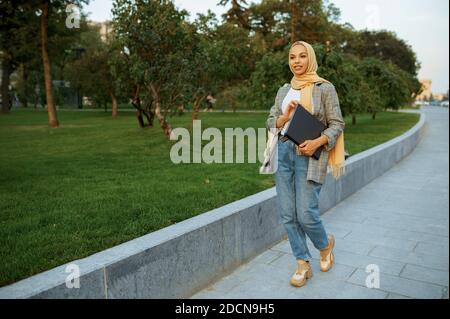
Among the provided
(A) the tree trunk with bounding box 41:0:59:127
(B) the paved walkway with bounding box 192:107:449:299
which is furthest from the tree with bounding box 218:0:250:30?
(B) the paved walkway with bounding box 192:107:449:299

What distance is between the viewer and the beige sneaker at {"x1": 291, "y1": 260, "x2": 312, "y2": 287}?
3.52 metres

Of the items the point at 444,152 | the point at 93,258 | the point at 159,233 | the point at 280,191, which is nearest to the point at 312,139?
the point at 280,191

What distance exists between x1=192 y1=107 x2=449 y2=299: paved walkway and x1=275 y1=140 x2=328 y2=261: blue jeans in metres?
0.51

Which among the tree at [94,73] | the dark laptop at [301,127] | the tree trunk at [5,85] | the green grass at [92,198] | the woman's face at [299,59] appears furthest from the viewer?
the tree trunk at [5,85]

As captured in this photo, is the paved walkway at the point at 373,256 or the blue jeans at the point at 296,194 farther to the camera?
the paved walkway at the point at 373,256

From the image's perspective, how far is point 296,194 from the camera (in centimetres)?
337

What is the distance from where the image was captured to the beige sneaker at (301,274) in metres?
3.52

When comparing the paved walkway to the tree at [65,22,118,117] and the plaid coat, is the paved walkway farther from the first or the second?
the tree at [65,22,118,117]

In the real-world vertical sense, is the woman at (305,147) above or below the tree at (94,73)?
below

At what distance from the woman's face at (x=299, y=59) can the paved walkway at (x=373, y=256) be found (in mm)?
1911

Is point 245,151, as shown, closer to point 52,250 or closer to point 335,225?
point 335,225

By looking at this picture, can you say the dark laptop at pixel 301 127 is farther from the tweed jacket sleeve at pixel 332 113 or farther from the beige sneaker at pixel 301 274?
the beige sneaker at pixel 301 274

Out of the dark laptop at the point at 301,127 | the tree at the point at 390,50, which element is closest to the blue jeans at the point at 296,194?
the dark laptop at the point at 301,127

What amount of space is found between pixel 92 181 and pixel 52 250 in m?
3.17
